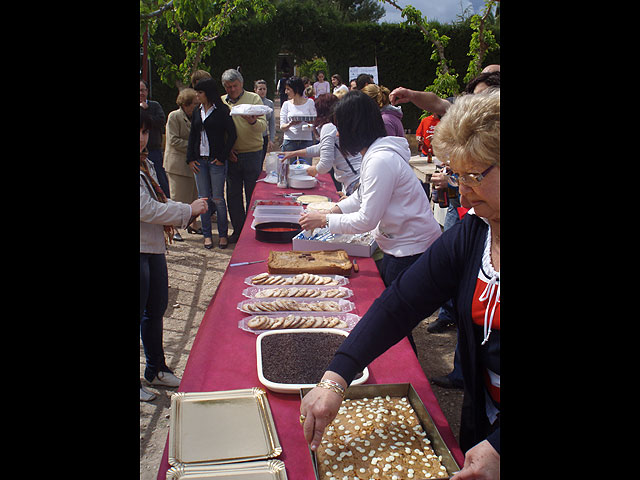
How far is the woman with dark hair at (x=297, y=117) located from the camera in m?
6.68

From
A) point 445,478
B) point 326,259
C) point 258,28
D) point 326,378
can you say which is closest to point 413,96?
point 326,259

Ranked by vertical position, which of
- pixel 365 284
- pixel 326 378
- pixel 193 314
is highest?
pixel 326 378

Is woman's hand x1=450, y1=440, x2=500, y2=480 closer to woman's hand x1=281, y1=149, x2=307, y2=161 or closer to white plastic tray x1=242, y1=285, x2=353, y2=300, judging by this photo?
white plastic tray x1=242, y1=285, x2=353, y2=300

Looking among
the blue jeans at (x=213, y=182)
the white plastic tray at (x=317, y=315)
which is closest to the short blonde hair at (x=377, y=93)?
the blue jeans at (x=213, y=182)

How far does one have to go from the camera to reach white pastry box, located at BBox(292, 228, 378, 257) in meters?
2.83

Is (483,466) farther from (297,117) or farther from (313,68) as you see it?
(313,68)

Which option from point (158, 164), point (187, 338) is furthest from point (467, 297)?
point (158, 164)

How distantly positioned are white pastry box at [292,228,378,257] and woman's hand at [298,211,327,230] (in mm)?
159

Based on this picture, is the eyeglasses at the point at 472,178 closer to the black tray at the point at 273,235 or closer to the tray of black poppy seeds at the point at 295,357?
the tray of black poppy seeds at the point at 295,357

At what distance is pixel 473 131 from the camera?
119 centimetres

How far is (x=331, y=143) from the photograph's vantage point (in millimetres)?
4336

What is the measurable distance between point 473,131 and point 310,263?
4.78 ft
